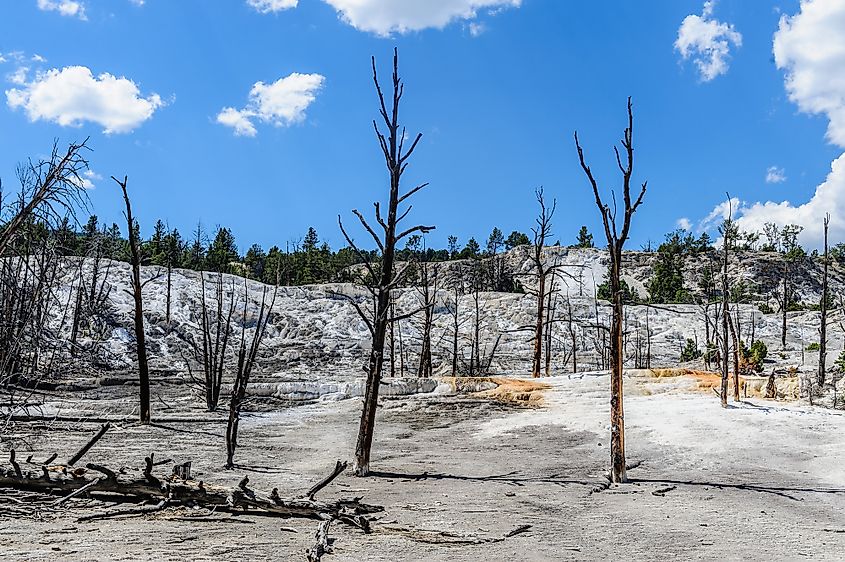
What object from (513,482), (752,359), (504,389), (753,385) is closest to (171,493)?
(513,482)

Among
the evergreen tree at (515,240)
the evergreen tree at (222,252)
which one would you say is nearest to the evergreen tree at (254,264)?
the evergreen tree at (222,252)

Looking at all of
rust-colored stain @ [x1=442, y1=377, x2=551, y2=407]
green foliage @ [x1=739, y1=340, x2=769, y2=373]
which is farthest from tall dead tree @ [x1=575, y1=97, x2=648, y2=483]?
green foliage @ [x1=739, y1=340, x2=769, y2=373]

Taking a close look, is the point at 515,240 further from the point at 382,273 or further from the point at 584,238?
the point at 382,273

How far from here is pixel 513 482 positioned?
38.9 feet

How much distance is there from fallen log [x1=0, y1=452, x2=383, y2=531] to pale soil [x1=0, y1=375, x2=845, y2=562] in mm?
206

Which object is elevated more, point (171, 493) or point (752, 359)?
point (752, 359)

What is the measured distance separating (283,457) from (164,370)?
2338cm

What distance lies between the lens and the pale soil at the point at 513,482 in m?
7.21

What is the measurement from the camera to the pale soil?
7.21 metres

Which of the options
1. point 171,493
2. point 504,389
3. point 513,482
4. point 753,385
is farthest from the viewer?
point 504,389

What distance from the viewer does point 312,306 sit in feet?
182

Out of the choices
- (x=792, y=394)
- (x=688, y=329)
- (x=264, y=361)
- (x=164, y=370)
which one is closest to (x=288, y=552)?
(x=792, y=394)

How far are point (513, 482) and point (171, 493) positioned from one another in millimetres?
5891

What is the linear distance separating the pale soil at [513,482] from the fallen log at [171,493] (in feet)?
0.68
